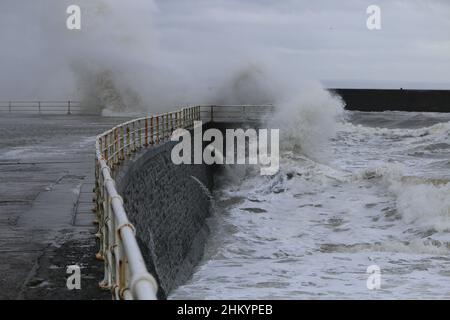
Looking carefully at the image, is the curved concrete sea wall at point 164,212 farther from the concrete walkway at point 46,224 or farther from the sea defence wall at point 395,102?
the sea defence wall at point 395,102

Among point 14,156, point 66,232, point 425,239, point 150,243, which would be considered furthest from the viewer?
point 14,156

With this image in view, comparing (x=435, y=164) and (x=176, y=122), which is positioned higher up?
(x=176, y=122)

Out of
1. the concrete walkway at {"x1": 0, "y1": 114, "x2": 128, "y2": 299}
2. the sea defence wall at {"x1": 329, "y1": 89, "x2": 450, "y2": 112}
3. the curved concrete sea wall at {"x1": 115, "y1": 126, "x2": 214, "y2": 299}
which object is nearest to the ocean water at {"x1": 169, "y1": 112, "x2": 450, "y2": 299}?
the curved concrete sea wall at {"x1": 115, "y1": 126, "x2": 214, "y2": 299}

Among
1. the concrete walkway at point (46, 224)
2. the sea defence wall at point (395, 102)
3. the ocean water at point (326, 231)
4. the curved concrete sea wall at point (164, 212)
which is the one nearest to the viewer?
the concrete walkway at point (46, 224)

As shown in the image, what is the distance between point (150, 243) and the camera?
29.9 feet

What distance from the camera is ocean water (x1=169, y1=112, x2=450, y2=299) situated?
1009 cm

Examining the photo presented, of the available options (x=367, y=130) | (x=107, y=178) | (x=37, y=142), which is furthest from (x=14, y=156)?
(x=367, y=130)

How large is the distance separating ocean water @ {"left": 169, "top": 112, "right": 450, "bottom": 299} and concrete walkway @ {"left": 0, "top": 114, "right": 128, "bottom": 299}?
7.00 ft

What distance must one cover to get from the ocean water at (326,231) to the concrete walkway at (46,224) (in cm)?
213

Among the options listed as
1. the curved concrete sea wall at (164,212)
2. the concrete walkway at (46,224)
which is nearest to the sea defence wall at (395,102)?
the curved concrete sea wall at (164,212)

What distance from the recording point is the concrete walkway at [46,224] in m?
5.38

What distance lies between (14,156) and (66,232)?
8.36m

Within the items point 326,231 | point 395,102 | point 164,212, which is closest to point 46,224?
point 164,212
